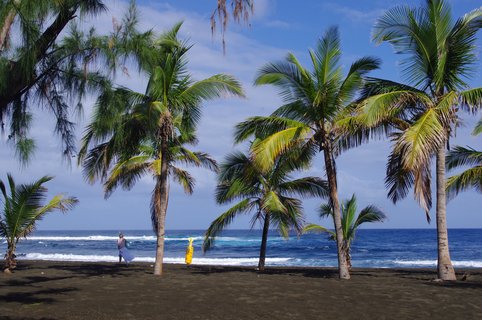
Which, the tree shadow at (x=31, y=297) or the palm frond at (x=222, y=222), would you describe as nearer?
the tree shadow at (x=31, y=297)

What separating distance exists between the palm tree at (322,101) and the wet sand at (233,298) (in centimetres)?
304

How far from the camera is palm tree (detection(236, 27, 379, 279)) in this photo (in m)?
16.1

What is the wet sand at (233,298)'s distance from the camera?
10.0 metres

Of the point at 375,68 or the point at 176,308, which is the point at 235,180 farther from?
the point at 176,308

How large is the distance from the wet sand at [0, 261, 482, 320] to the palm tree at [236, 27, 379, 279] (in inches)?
120

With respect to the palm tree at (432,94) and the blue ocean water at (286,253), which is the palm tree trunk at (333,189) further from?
the blue ocean water at (286,253)

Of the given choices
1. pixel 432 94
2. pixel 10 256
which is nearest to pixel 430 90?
pixel 432 94

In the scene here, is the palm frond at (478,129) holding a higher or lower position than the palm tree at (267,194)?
higher

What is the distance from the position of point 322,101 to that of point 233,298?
6839 millimetres

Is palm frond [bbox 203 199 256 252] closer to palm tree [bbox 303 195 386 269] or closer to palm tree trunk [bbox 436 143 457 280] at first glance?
palm tree [bbox 303 195 386 269]

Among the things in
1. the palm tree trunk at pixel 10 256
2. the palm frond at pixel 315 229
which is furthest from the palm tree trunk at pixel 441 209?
the palm tree trunk at pixel 10 256

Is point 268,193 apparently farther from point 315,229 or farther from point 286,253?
point 286,253

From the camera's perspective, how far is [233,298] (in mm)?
12086

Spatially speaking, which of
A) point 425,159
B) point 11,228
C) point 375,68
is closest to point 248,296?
point 425,159
